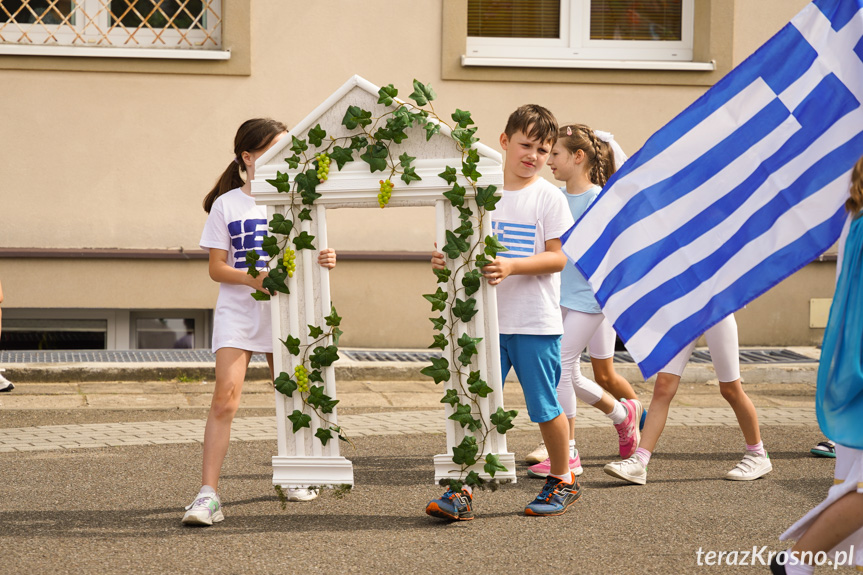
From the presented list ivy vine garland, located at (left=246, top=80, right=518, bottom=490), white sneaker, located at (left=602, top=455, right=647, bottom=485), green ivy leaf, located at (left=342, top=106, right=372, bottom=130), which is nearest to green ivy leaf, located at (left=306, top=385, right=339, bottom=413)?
ivy vine garland, located at (left=246, top=80, right=518, bottom=490)

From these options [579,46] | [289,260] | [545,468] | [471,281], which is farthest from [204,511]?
[579,46]

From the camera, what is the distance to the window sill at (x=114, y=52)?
947 centimetres

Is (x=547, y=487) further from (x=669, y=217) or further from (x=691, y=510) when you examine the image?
(x=669, y=217)

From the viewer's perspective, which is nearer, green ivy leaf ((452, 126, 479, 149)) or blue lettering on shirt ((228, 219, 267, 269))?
green ivy leaf ((452, 126, 479, 149))

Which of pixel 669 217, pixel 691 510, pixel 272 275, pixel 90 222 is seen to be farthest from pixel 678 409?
pixel 90 222

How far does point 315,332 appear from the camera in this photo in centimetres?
459

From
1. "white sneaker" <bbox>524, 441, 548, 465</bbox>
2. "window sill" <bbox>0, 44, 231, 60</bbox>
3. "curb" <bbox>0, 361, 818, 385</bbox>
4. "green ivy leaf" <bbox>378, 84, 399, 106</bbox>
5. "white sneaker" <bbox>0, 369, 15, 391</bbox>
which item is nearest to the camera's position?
"green ivy leaf" <bbox>378, 84, 399, 106</bbox>

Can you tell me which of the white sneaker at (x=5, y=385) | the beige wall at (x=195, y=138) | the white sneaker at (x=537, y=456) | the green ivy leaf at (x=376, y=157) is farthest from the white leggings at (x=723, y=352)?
the white sneaker at (x=5, y=385)

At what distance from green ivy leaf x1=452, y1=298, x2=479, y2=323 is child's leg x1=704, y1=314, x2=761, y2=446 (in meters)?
1.67

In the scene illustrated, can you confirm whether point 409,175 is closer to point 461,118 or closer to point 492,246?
point 461,118

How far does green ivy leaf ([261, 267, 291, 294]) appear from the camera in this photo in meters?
4.54

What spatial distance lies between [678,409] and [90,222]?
18.0ft

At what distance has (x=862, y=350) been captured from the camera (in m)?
3.25

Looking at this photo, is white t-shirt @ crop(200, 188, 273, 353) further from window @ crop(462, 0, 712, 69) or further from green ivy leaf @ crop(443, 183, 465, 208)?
window @ crop(462, 0, 712, 69)
